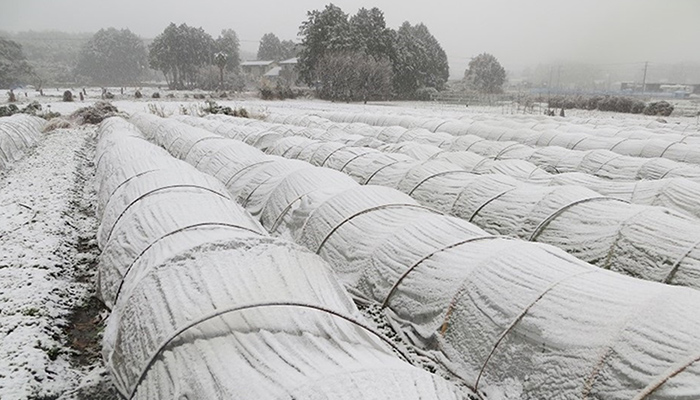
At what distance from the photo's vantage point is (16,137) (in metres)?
21.3

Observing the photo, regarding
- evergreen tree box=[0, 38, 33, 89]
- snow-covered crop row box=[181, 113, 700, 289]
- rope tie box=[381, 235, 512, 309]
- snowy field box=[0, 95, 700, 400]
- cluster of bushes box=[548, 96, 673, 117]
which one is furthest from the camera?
evergreen tree box=[0, 38, 33, 89]

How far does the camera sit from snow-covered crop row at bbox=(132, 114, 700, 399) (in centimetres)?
409

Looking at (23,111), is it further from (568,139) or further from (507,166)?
(568,139)

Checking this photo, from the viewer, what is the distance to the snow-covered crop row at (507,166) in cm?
962

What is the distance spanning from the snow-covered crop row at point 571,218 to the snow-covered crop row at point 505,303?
209 centimetres

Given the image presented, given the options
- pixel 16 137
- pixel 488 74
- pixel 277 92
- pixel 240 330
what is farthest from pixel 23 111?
pixel 488 74

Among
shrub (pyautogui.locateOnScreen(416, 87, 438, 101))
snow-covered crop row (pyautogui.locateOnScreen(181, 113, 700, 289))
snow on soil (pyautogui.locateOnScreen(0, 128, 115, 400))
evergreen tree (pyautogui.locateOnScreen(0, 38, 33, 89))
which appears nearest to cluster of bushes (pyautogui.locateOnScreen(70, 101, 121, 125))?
snow on soil (pyautogui.locateOnScreen(0, 128, 115, 400))

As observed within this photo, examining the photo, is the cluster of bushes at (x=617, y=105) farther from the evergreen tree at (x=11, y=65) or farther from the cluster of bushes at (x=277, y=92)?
the evergreen tree at (x=11, y=65)

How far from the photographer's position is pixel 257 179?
1188 centimetres

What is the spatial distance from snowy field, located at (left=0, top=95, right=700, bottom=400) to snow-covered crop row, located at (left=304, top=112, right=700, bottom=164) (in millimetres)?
5571

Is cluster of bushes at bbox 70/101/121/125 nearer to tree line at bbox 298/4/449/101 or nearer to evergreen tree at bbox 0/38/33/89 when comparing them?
tree line at bbox 298/4/449/101

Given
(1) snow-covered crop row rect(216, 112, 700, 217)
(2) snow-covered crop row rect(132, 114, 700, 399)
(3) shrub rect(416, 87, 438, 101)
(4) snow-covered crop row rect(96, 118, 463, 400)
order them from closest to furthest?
1. (4) snow-covered crop row rect(96, 118, 463, 400)
2. (2) snow-covered crop row rect(132, 114, 700, 399)
3. (1) snow-covered crop row rect(216, 112, 700, 217)
4. (3) shrub rect(416, 87, 438, 101)

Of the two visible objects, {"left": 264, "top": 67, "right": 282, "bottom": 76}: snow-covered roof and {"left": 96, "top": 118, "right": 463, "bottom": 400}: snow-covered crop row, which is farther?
{"left": 264, "top": 67, "right": 282, "bottom": 76}: snow-covered roof

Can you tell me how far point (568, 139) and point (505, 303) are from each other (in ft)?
59.3
